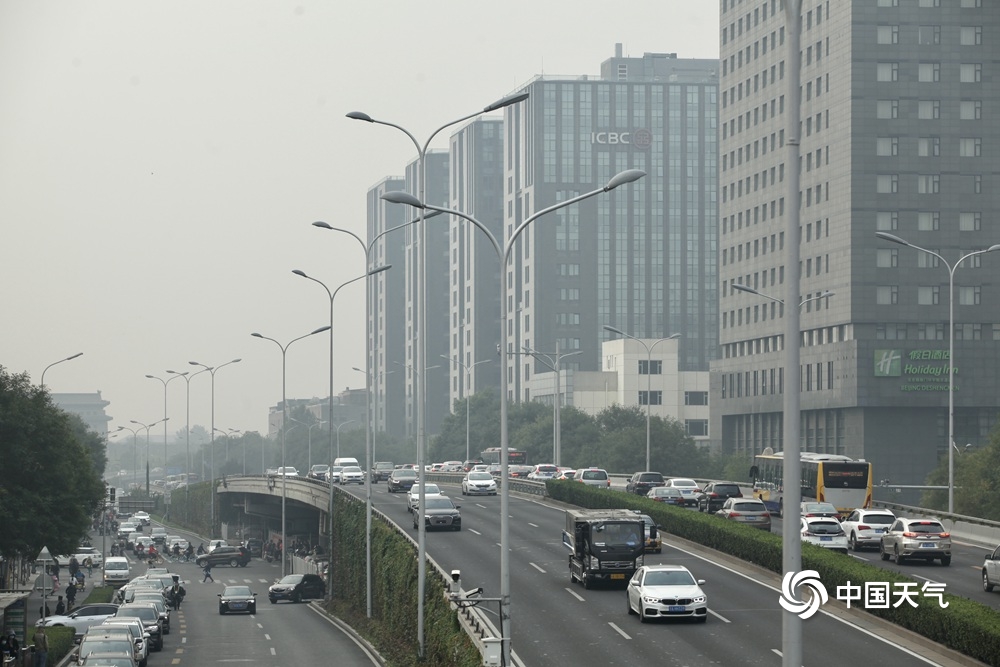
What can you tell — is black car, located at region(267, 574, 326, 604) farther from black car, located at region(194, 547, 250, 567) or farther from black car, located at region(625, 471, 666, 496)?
black car, located at region(194, 547, 250, 567)

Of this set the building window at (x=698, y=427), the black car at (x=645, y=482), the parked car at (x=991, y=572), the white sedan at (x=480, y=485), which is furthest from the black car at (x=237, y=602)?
the building window at (x=698, y=427)

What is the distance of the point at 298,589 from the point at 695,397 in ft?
369

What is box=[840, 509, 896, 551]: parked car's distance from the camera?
174 ft

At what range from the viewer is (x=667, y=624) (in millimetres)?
37219

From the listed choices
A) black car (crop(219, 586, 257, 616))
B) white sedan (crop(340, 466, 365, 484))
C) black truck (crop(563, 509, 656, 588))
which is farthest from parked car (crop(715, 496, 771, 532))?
white sedan (crop(340, 466, 365, 484))

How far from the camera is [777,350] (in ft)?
422

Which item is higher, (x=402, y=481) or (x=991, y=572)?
(x=991, y=572)

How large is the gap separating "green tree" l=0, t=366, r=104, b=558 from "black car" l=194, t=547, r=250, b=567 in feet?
184

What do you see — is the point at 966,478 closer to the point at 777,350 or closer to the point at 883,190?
the point at 883,190

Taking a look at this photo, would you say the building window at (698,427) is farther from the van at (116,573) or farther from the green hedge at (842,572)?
the green hedge at (842,572)

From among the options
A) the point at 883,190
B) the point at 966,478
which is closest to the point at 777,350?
the point at 883,190

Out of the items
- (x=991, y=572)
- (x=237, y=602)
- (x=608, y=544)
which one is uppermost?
(x=608, y=544)

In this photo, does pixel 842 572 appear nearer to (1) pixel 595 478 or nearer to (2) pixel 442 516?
(2) pixel 442 516

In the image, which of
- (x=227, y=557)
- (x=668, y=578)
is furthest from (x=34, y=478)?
(x=227, y=557)
